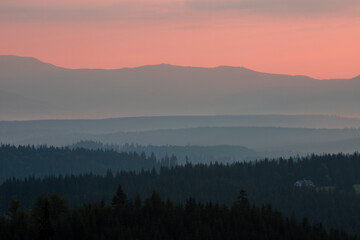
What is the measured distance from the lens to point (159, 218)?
197125mm

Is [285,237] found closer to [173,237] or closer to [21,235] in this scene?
[173,237]

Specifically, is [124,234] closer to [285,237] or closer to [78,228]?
[78,228]

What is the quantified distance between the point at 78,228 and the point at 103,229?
584 cm

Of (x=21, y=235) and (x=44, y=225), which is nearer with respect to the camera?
(x=44, y=225)

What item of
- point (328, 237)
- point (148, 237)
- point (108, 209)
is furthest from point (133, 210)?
point (328, 237)

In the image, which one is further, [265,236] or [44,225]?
[265,236]

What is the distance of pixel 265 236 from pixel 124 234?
3914 cm

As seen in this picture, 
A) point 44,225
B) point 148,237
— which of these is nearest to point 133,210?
point 148,237

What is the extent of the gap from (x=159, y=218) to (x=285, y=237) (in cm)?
3217

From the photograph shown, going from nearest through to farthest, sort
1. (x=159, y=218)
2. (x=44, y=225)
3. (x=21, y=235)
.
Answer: (x=44, y=225) < (x=21, y=235) < (x=159, y=218)

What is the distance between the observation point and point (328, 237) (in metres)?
200

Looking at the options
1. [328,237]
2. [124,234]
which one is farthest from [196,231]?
[328,237]

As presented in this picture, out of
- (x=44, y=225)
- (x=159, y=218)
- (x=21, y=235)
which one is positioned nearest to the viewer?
(x=44, y=225)

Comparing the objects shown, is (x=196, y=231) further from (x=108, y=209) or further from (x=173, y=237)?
(x=108, y=209)
